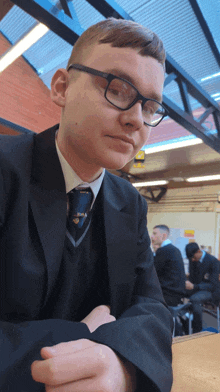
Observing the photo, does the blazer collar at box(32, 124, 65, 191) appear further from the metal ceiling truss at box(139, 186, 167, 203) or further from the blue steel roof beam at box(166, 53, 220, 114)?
the metal ceiling truss at box(139, 186, 167, 203)

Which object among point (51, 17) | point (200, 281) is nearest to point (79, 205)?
point (51, 17)

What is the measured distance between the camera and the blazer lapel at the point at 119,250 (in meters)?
0.66

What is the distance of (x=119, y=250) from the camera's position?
2.20 ft

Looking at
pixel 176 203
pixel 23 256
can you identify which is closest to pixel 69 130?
pixel 23 256

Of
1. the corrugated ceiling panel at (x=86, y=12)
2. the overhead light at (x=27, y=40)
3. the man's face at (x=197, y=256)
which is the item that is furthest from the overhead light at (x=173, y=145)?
the overhead light at (x=27, y=40)

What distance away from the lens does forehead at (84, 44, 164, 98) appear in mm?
549

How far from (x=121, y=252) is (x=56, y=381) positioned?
0.35 meters

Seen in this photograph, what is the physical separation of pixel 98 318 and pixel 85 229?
185mm

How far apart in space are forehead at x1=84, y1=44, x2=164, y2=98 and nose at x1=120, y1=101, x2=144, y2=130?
0.13 feet

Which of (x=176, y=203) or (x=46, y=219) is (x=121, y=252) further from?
(x=176, y=203)

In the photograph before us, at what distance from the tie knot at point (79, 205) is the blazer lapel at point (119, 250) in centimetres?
6

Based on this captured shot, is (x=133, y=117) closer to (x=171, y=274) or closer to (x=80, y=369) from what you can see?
(x=80, y=369)

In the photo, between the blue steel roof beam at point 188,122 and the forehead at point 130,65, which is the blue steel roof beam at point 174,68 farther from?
the forehead at point 130,65

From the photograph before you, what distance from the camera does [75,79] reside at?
0.60m
